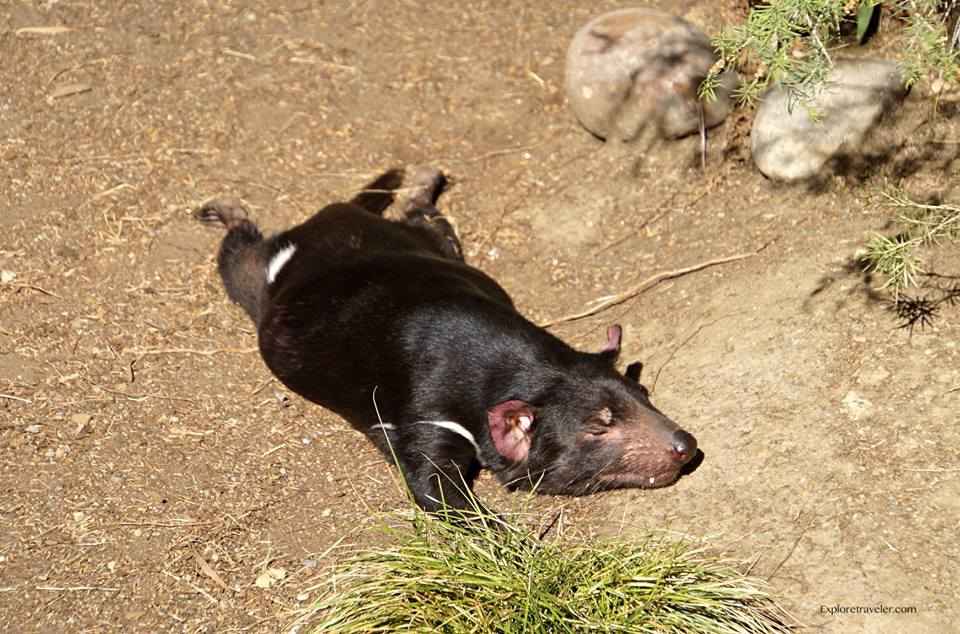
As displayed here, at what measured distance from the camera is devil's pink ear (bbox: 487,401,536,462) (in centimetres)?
379

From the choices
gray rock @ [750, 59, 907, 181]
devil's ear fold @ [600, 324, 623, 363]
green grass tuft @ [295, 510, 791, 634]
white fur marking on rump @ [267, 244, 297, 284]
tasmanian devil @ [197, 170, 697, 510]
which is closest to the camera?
green grass tuft @ [295, 510, 791, 634]

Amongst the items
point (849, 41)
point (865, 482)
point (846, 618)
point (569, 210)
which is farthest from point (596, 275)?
point (846, 618)

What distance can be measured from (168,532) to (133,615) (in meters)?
0.37

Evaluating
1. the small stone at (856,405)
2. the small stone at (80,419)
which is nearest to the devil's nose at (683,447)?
the small stone at (856,405)

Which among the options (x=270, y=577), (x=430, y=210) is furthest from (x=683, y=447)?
(x=430, y=210)

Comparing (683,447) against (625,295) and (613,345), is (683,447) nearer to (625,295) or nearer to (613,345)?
(613,345)

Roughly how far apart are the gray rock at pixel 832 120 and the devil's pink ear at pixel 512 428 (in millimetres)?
1754

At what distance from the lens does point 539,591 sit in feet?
10.3

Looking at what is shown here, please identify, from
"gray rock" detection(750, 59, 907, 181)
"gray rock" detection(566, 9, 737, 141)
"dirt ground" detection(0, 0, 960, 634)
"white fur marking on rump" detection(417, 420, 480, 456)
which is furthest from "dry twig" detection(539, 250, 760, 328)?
"white fur marking on rump" detection(417, 420, 480, 456)

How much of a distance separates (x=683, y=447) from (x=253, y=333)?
2099 mm

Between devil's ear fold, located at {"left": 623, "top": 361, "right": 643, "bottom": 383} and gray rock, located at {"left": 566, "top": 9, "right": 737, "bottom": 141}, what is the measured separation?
1.38m

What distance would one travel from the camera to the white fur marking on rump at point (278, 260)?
4.76 meters

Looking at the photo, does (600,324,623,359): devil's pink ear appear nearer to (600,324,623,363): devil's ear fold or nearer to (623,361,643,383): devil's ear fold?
(600,324,623,363): devil's ear fold

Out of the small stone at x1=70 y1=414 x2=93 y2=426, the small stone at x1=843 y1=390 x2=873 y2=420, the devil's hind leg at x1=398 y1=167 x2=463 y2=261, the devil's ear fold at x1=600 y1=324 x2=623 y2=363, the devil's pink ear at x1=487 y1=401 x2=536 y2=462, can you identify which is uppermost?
the small stone at x1=843 y1=390 x2=873 y2=420
